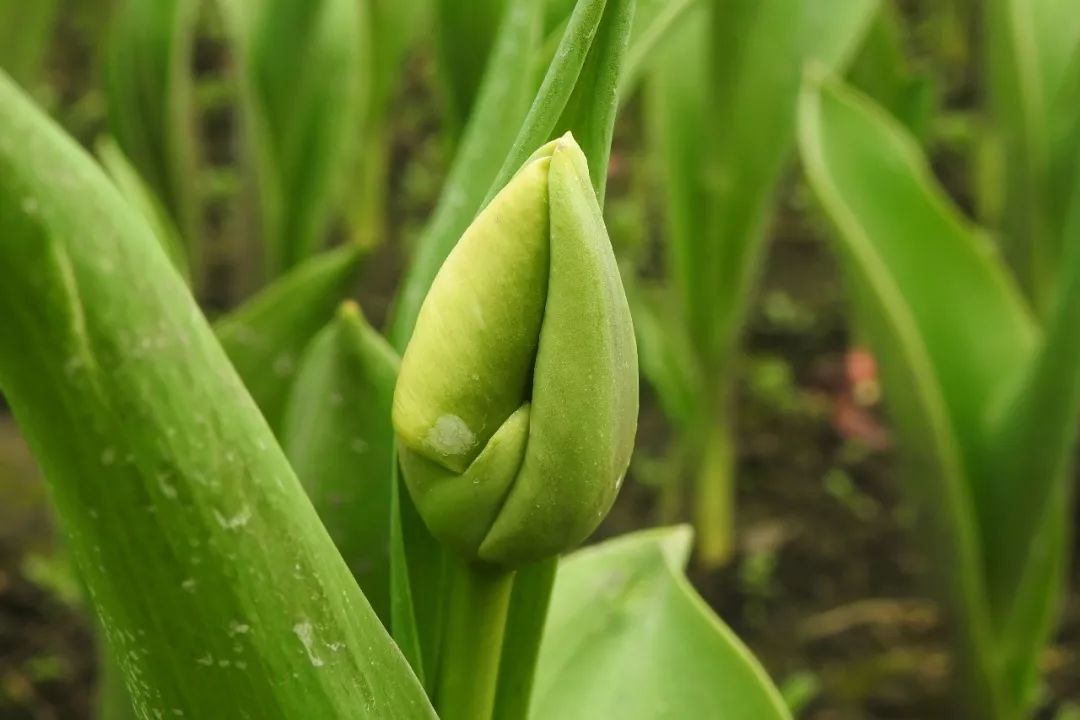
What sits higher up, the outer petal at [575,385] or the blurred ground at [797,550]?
the outer petal at [575,385]

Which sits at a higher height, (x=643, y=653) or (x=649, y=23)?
(x=649, y=23)

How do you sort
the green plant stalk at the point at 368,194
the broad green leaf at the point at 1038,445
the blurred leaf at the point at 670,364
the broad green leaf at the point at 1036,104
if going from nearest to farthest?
the broad green leaf at the point at 1038,445, the broad green leaf at the point at 1036,104, the blurred leaf at the point at 670,364, the green plant stalk at the point at 368,194

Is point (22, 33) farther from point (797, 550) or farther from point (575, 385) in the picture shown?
point (575, 385)

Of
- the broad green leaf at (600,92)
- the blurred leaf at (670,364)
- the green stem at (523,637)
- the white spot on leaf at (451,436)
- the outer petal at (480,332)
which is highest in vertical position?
the broad green leaf at (600,92)

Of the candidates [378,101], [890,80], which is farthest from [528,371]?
[378,101]

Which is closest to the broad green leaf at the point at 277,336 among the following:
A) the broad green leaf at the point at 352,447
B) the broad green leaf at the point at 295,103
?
the broad green leaf at the point at 352,447

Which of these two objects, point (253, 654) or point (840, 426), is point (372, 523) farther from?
point (840, 426)

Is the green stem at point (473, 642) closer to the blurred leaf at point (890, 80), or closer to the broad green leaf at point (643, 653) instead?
the broad green leaf at point (643, 653)
